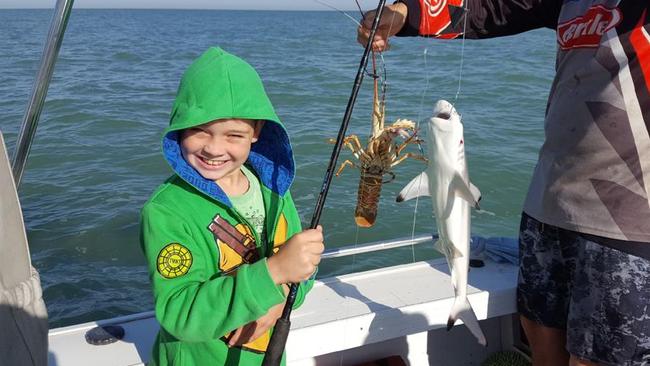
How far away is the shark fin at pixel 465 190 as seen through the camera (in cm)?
229

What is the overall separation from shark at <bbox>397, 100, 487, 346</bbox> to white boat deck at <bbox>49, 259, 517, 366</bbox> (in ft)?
0.86

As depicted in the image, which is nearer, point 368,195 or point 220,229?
point 220,229

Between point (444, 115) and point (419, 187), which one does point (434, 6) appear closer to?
point (444, 115)

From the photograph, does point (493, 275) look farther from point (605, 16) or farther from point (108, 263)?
point (108, 263)

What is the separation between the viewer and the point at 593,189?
7.22ft

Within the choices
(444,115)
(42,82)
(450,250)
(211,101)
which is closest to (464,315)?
(450,250)

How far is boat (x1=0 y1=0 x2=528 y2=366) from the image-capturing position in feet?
7.98

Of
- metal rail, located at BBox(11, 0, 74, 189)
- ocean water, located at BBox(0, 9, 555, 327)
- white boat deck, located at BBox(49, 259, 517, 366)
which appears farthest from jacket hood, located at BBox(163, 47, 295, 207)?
ocean water, located at BBox(0, 9, 555, 327)

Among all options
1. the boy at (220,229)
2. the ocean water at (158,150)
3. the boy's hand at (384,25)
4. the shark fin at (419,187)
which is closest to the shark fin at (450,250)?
the shark fin at (419,187)

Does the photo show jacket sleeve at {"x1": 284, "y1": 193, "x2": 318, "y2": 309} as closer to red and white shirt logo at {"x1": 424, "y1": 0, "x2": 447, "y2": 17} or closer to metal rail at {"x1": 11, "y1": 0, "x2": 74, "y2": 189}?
metal rail at {"x1": 11, "y1": 0, "x2": 74, "y2": 189}

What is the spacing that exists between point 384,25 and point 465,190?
756 millimetres

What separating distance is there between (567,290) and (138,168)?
29.1 feet

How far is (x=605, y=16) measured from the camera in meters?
2.20

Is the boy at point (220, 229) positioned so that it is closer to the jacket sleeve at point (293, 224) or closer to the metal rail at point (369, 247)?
the jacket sleeve at point (293, 224)
